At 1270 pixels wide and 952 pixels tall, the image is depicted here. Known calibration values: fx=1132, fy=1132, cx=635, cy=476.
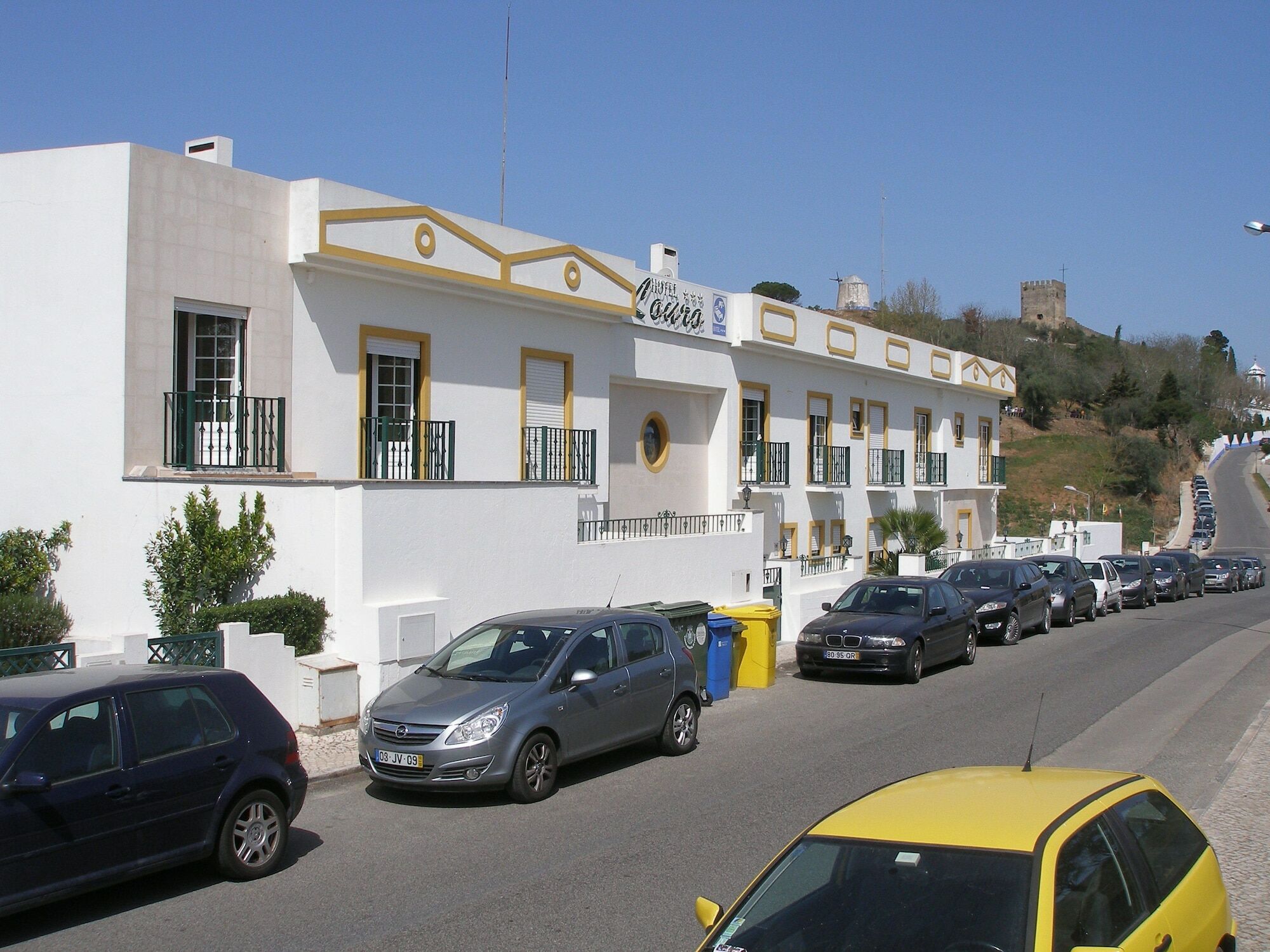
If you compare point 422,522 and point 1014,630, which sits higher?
point 422,522

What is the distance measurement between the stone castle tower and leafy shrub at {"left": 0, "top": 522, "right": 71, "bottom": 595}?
14482 centimetres

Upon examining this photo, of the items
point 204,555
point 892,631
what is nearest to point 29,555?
point 204,555

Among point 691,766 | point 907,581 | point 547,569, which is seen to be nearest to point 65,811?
point 691,766

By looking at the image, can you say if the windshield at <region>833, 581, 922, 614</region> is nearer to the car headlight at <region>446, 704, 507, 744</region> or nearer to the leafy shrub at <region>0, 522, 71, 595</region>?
the car headlight at <region>446, 704, 507, 744</region>

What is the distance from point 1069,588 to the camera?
1046 inches

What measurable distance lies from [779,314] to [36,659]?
19549 mm

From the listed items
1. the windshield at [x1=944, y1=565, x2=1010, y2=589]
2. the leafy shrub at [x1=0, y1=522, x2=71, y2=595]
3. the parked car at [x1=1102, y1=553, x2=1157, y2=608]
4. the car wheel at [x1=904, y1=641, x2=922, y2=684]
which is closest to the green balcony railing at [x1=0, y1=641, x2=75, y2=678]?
the leafy shrub at [x1=0, y1=522, x2=71, y2=595]

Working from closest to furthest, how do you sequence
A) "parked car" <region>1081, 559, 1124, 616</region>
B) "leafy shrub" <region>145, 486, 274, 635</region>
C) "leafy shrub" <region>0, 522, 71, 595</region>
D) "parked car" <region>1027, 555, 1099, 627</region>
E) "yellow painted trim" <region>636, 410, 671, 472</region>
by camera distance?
"leafy shrub" <region>145, 486, 274, 635</region>
"leafy shrub" <region>0, 522, 71, 595</region>
"yellow painted trim" <region>636, 410, 671, 472</region>
"parked car" <region>1027, 555, 1099, 627</region>
"parked car" <region>1081, 559, 1124, 616</region>

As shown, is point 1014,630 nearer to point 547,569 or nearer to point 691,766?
point 547,569

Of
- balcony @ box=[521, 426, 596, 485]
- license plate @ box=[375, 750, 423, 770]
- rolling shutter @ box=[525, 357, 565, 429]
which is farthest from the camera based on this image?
rolling shutter @ box=[525, 357, 565, 429]

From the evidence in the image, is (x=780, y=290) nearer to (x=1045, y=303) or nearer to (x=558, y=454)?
(x=1045, y=303)

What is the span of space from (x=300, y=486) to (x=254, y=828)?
6505mm

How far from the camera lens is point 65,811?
645 cm

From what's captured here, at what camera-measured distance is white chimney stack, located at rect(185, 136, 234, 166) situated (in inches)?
631
